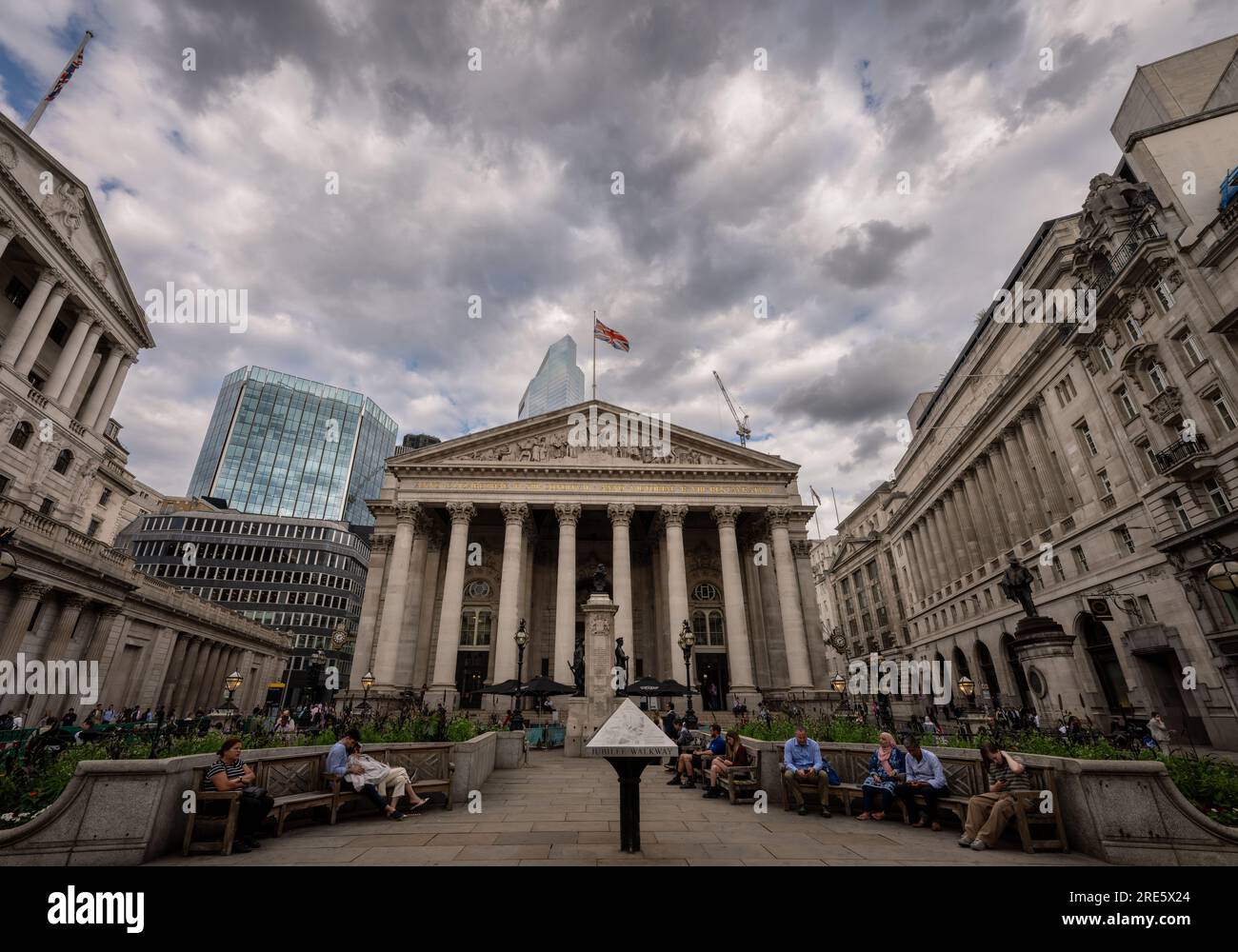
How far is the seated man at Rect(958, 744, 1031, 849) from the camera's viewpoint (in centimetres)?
708

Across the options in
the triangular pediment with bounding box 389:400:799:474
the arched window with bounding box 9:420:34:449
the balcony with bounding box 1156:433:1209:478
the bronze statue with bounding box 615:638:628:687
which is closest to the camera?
the balcony with bounding box 1156:433:1209:478

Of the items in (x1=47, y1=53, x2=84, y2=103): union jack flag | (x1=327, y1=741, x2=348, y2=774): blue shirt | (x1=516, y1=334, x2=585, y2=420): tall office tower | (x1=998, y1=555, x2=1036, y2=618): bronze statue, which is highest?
(x1=516, y1=334, x2=585, y2=420): tall office tower

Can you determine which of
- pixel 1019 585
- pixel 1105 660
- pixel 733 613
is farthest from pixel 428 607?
pixel 1105 660

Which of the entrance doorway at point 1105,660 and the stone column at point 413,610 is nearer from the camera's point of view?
the entrance doorway at point 1105,660

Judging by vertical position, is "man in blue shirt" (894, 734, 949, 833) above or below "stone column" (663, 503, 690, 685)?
below

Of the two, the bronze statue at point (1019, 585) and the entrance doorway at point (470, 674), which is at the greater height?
the bronze statue at point (1019, 585)

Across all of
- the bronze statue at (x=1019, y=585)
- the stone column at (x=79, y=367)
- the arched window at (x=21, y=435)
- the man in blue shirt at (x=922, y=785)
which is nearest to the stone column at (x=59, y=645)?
the arched window at (x=21, y=435)

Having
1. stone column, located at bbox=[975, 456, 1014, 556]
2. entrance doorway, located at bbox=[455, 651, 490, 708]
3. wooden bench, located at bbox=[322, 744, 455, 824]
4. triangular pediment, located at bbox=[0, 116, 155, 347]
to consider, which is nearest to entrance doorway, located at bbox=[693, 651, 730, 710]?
entrance doorway, located at bbox=[455, 651, 490, 708]

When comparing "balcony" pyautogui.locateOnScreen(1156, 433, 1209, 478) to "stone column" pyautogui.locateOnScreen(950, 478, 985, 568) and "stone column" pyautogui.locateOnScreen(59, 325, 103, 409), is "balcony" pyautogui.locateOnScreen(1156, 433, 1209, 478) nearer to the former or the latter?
"stone column" pyautogui.locateOnScreen(950, 478, 985, 568)

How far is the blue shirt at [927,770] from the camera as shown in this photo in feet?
28.0

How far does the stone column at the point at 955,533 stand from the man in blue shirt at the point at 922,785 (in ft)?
144

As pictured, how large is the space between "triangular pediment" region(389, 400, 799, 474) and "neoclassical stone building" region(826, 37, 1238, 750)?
16.4m

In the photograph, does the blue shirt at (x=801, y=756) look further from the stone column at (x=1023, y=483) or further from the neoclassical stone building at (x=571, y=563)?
the stone column at (x=1023, y=483)

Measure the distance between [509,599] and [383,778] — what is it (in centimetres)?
2494
